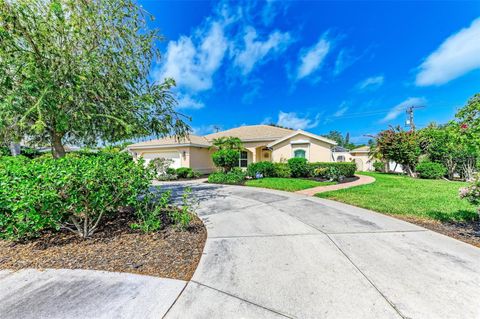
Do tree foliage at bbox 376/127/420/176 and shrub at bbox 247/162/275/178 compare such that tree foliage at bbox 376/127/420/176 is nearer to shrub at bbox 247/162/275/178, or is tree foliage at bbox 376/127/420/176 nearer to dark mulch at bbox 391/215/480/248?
shrub at bbox 247/162/275/178

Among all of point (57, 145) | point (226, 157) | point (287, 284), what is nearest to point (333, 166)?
point (226, 157)

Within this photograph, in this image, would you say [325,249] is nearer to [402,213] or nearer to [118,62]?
[402,213]

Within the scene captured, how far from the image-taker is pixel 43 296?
2283 millimetres

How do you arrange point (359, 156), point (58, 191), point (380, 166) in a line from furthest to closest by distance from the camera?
point (359, 156) < point (380, 166) < point (58, 191)

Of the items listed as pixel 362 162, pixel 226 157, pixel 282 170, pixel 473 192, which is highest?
pixel 226 157

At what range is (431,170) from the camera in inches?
572

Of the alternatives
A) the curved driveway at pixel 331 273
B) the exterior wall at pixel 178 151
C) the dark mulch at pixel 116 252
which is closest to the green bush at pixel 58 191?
the dark mulch at pixel 116 252

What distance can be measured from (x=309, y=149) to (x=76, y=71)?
46.7 feet

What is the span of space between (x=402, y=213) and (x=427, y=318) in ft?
15.5

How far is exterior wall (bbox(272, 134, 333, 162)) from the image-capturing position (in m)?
15.2

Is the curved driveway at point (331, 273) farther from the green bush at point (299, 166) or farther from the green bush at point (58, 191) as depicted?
the green bush at point (299, 166)

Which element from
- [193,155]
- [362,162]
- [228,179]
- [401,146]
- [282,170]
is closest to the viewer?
[228,179]

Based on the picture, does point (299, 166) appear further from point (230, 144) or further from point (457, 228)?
point (457, 228)

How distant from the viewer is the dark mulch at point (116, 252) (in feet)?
9.61
